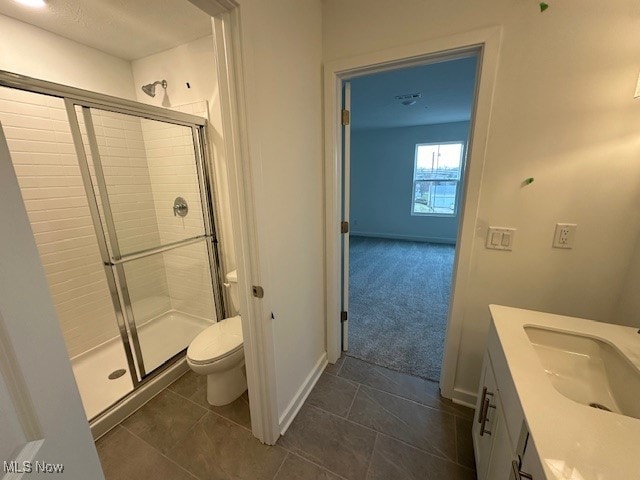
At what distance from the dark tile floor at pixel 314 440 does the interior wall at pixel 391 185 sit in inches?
169

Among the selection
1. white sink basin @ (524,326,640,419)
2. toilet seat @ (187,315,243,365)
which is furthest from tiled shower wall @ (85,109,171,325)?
white sink basin @ (524,326,640,419)

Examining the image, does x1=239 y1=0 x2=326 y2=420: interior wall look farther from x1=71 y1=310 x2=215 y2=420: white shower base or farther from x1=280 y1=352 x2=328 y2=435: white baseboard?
x1=71 y1=310 x2=215 y2=420: white shower base

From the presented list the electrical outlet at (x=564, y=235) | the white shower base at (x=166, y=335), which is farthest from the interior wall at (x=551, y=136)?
the white shower base at (x=166, y=335)

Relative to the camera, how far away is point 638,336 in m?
1.00

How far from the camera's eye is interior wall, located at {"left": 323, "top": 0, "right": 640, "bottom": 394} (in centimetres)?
115

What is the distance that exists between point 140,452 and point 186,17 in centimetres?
262

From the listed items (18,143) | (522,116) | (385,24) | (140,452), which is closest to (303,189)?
(385,24)

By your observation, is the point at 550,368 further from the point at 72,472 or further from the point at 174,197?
the point at 174,197

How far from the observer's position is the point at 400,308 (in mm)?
2939

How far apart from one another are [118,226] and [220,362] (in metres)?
1.23

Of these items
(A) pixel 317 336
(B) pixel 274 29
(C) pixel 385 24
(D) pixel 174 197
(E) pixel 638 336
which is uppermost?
(C) pixel 385 24

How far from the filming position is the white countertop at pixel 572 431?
0.57 meters

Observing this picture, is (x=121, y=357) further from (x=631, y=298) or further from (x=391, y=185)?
(x=391, y=185)

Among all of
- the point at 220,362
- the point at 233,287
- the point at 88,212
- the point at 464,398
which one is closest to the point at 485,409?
the point at 464,398
